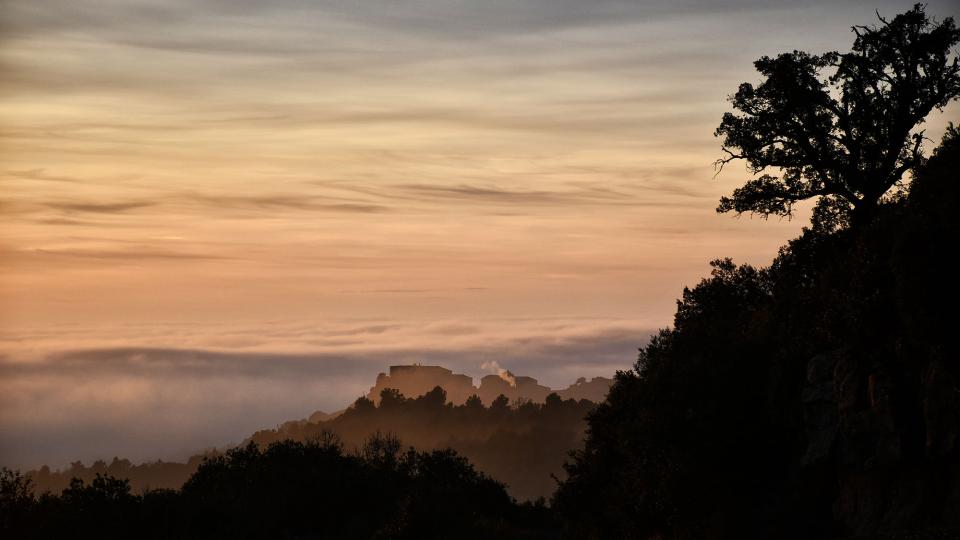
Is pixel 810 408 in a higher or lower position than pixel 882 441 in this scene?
higher

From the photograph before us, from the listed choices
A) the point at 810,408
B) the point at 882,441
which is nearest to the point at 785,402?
the point at 810,408

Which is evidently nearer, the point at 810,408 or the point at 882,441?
the point at 882,441

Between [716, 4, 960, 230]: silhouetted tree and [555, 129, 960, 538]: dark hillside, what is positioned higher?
[716, 4, 960, 230]: silhouetted tree

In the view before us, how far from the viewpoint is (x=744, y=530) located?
145ft

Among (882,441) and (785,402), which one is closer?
(882,441)

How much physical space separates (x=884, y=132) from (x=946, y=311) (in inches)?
890

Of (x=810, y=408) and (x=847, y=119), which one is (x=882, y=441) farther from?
(x=847, y=119)

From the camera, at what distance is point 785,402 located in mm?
46188

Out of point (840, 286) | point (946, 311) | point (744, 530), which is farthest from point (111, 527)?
point (946, 311)

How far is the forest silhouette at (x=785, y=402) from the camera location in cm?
3778

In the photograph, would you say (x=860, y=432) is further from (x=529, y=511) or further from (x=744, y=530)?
(x=529, y=511)

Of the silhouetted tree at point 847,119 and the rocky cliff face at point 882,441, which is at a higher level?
the silhouetted tree at point 847,119

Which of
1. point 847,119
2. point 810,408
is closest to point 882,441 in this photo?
point 810,408

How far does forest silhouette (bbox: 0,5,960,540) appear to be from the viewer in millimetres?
37781
